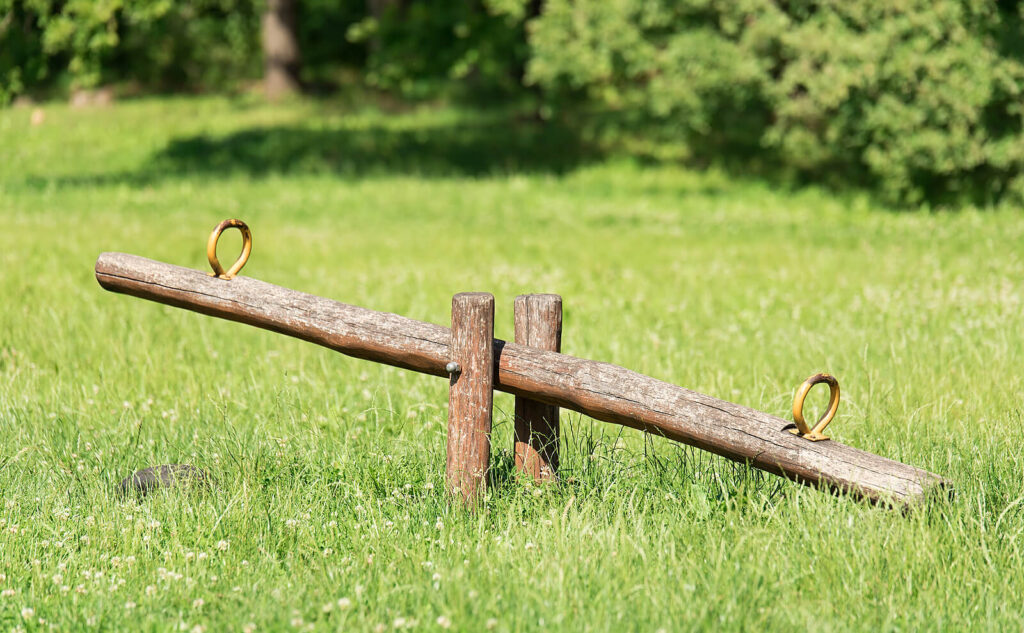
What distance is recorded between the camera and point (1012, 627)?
326 cm

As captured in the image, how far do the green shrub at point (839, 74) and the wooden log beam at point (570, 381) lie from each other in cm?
1113

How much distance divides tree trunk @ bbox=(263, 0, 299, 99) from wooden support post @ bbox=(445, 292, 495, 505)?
1055 inches

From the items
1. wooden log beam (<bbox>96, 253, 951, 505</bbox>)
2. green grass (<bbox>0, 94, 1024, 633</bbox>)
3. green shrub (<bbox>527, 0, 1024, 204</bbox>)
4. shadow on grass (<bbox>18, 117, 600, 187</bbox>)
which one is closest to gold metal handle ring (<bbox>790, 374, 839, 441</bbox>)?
wooden log beam (<bbox>96, 253, 951, 505</bbox>)

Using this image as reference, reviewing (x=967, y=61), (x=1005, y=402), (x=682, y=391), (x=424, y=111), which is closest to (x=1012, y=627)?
(x=682, y=391)

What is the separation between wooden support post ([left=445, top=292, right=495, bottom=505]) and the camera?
12.7 feet

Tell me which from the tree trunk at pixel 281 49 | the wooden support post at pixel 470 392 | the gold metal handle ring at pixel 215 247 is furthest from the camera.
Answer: the tree trunk at pixel 281 49

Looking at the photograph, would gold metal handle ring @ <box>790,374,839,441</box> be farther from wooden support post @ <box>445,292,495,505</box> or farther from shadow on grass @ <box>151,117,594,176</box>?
shadow on grass @ <box>151,117,594,176</box>

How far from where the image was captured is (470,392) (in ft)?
13.0

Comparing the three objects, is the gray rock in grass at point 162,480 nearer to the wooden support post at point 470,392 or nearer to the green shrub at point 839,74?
the wooden support post at point 470,392

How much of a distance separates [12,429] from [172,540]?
6.15 feet

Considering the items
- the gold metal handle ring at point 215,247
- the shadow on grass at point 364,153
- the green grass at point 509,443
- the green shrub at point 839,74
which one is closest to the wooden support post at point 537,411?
the green grass at point 509,443

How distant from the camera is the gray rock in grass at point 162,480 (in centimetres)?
428

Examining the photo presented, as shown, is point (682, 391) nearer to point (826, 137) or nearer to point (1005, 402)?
point (1005, 402)

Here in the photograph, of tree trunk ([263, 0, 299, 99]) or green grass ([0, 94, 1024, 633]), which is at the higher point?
tree trunk ([263, 0, 299, 99])
